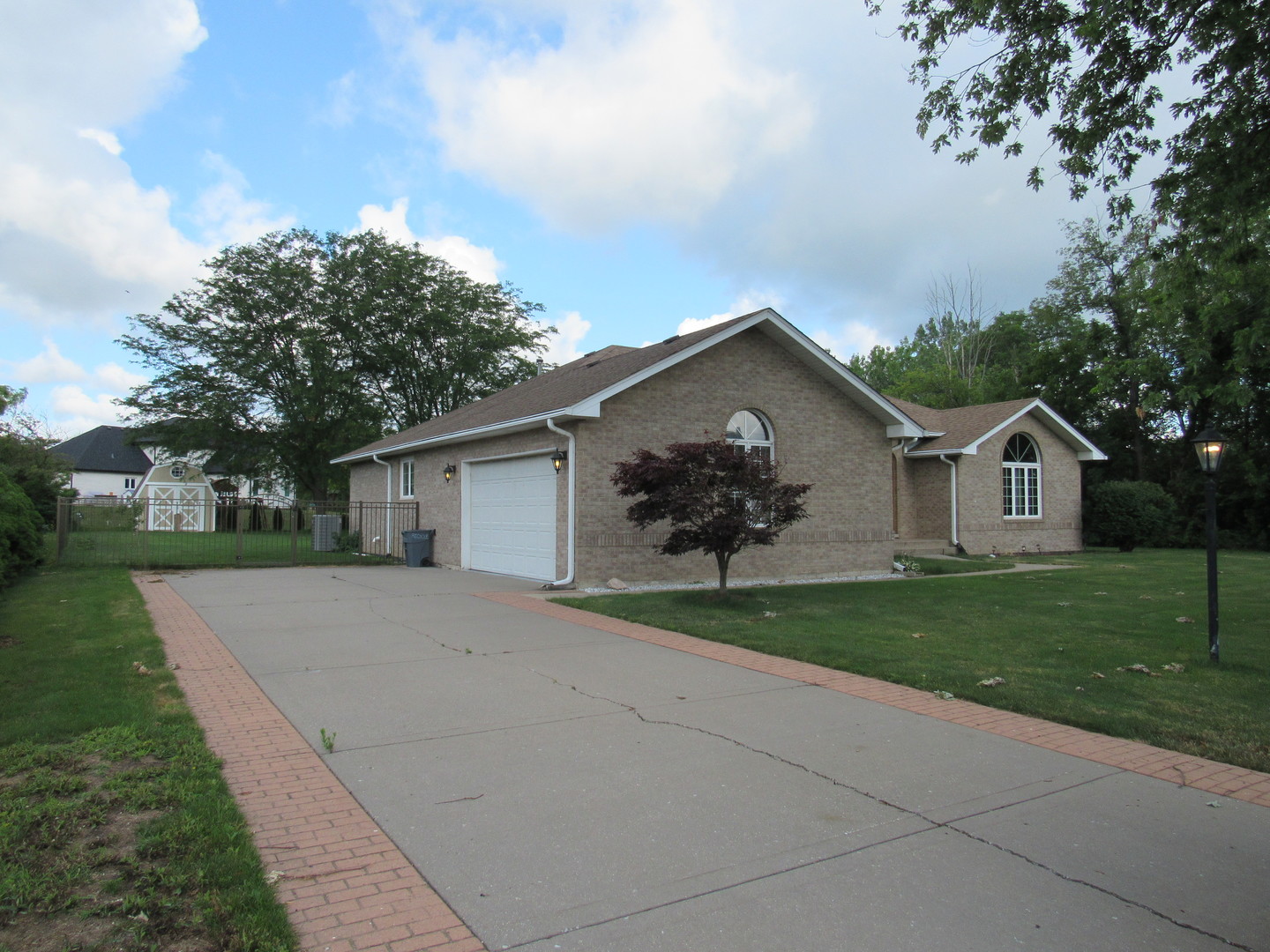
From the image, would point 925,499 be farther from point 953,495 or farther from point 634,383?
point 634,383

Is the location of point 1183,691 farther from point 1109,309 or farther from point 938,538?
point 1109,309

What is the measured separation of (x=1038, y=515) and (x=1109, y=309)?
17239 millimetres

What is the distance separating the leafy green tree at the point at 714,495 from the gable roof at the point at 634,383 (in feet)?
7.66

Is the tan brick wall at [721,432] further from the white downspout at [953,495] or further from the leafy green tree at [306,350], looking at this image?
the leafy green tree at [306,350]

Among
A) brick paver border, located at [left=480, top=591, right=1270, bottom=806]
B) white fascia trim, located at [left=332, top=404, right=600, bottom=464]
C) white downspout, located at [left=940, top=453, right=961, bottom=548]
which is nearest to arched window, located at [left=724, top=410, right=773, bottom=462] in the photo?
white fascia trim, located at [left=332, top=404, right=600, bottom=464]

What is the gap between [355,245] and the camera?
39.8 metres

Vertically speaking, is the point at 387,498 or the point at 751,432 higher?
the point at 751,432

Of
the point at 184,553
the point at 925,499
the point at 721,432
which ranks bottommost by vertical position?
the point at 184,553

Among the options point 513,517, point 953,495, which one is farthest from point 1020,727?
point 953,495

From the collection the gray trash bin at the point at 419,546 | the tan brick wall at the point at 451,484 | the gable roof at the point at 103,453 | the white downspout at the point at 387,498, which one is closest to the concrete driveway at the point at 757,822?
the tan brick wall at the point at 451,484

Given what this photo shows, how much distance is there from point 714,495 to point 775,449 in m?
4.68

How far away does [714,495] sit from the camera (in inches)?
477

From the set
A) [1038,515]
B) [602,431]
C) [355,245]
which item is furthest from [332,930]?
[355,245]

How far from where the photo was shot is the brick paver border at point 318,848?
3201 millimetres
